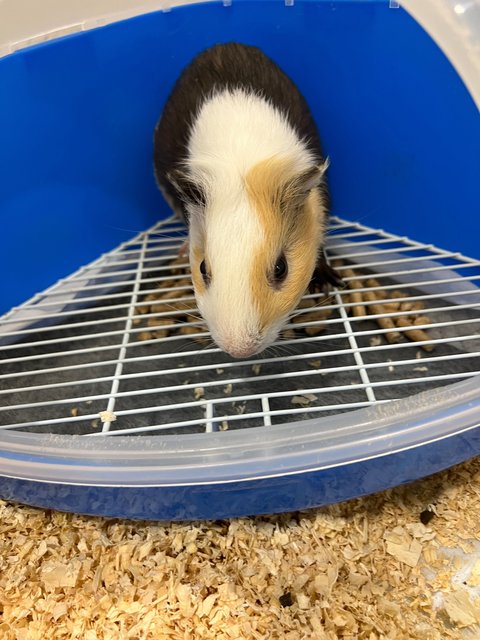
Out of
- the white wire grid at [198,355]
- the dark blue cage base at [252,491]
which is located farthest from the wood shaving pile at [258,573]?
the white wire grid at [198,355]

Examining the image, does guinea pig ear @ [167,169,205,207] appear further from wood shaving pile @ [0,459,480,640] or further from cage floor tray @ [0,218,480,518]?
wood shaving pile @ [0,459,480,640]

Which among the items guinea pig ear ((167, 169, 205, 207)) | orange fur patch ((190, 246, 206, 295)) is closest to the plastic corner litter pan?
orange fur patch ((190, 246, 206, 295))

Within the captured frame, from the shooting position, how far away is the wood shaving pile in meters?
1.18

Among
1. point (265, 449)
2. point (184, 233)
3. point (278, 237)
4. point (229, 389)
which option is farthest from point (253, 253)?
point (184, 233)

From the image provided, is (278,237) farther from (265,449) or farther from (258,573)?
(258,573)

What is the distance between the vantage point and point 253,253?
1168mm

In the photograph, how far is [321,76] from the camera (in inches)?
70.4

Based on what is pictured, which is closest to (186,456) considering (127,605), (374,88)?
(127,605)

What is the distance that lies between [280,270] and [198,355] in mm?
486

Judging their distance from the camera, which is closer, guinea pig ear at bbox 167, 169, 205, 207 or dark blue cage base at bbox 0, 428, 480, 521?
dark blue cage base at bbox 0, 428, 480, 521

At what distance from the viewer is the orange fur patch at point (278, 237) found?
118 cm

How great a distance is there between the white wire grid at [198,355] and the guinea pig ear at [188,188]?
337 millimetres

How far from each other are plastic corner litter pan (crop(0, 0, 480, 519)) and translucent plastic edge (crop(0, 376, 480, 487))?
214 millimetres

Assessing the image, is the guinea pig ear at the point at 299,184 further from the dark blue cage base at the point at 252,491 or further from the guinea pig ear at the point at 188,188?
the dark blue cage base at the point at 252,491
